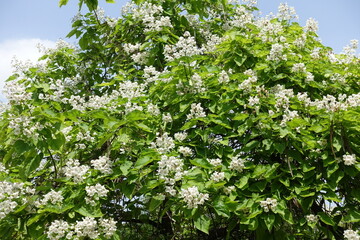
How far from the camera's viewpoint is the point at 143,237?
12.9ft

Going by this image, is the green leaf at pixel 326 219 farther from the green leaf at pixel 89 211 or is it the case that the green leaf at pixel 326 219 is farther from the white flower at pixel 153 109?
the green leaf at pixel 89 211

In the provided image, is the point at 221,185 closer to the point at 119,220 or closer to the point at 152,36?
the point at 119,220

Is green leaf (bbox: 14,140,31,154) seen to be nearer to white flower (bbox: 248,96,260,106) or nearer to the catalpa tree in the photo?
the catalpa tree

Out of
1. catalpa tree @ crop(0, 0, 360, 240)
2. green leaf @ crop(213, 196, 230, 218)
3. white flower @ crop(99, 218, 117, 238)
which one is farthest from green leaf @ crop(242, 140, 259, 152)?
white flower @ crop(99, 218, 117, 238)

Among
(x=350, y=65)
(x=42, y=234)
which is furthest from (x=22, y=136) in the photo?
(x=350, y=65)

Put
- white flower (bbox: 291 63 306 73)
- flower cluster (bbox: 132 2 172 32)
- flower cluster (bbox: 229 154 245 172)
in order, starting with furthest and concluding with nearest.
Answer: flower cluster (bbox: 132 2 172 32), white flower (bbox: 291 63 306 73), flower cluster (bbox: 229 154 245 172)

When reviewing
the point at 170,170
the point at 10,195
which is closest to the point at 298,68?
the point at 170,170

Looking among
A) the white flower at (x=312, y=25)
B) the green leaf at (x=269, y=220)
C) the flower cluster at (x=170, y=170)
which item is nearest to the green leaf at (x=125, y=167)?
the flower cluster at (x=170, y=170)

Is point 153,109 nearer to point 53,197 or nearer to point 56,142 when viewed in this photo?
point 56,142

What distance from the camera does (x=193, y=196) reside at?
7.89 feet

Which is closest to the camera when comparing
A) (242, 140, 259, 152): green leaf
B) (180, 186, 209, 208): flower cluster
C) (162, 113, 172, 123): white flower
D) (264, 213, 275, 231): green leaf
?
(180, 186, 209, 208): flower cluster

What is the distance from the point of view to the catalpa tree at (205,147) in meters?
2.65

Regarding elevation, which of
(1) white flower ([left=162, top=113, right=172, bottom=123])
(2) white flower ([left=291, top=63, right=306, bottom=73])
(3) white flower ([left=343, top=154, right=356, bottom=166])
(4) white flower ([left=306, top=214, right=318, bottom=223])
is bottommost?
(4) white flower ([left=306, top=214, right=318, bottom=223])

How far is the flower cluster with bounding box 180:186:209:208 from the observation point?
240 centimetres
